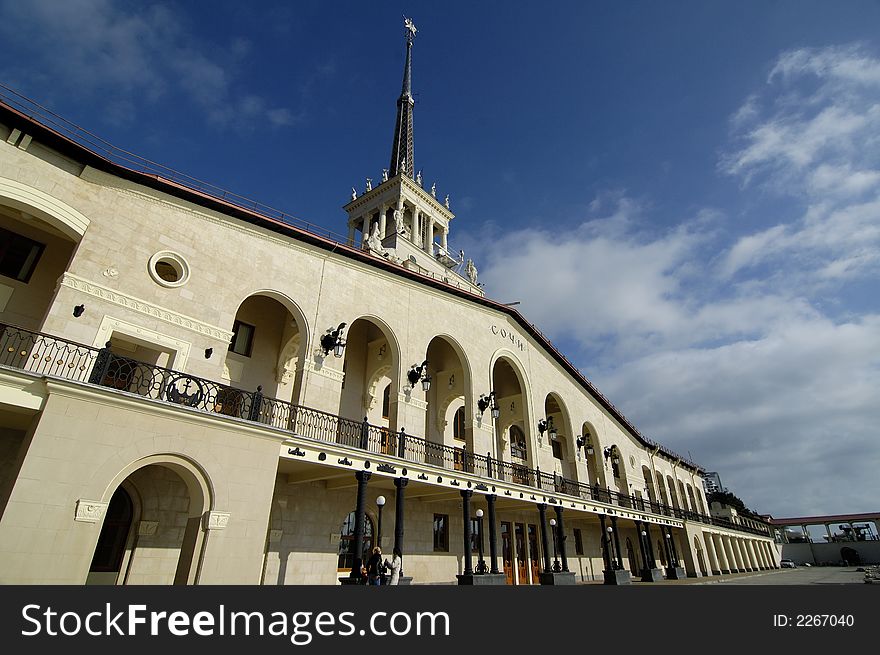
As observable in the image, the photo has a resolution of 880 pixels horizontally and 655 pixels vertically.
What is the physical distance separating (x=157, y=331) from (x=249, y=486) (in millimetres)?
4623

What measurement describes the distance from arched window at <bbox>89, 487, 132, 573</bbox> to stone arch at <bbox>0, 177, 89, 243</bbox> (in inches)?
253

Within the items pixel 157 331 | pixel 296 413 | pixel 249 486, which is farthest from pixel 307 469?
pixel 157 331

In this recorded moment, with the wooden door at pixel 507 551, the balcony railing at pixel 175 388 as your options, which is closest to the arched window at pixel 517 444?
the wooden door at pixel 507 551

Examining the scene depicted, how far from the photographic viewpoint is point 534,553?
22.8 meters

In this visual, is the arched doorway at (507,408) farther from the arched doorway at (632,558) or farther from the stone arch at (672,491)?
the stone arch at (672,491)

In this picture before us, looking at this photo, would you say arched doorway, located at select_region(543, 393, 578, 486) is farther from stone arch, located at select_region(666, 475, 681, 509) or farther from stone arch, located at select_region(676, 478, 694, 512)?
stone arch, located at select_region(676, 478, 694, 512)

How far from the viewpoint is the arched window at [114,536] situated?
10.5 metres

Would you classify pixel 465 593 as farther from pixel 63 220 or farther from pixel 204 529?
pixel 63 220

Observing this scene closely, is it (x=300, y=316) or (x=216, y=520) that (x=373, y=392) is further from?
(x=216, y=520)

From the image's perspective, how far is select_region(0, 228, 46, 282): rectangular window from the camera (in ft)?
39.8

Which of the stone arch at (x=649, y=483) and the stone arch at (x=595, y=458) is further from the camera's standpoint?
the stone arch at (x=649, y=483)

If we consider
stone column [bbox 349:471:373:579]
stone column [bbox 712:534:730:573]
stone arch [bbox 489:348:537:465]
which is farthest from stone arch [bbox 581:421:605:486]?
stone column [bbox 712:534:730:573]

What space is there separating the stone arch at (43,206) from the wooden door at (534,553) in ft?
72.2

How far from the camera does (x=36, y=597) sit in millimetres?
4863
